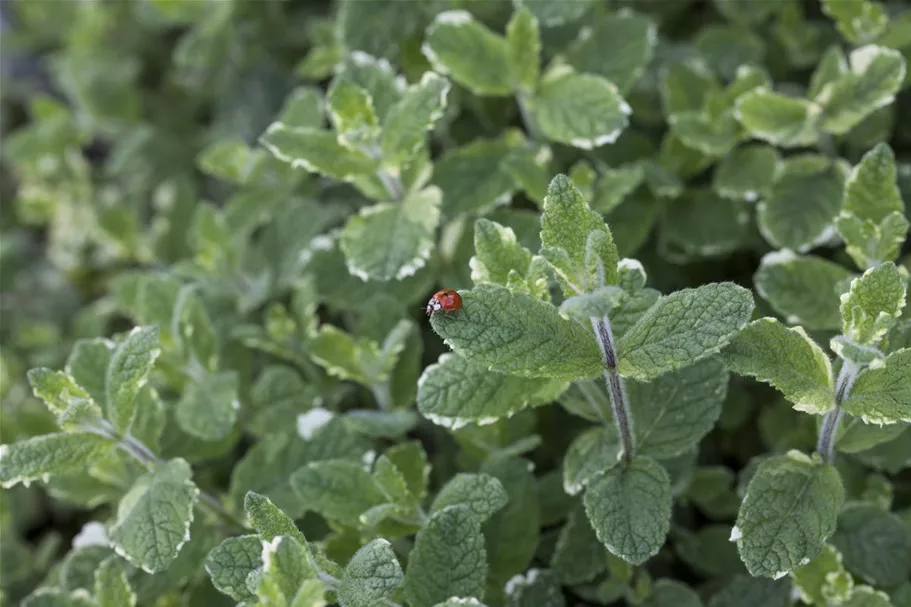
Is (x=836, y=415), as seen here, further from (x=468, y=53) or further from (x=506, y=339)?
(x=468, y=53)

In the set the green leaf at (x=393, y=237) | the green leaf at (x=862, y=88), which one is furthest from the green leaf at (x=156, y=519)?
the green leaf at (x=862, y=88)

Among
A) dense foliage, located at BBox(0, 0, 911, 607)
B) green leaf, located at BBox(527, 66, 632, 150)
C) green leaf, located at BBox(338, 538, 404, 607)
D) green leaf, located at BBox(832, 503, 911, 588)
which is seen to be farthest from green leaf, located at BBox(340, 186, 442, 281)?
green leaf, located at BBox(832, 503, 911, 588)

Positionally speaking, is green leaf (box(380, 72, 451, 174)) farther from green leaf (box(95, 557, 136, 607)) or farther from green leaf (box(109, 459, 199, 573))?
green leaf (box(95, 557, 136, 607))

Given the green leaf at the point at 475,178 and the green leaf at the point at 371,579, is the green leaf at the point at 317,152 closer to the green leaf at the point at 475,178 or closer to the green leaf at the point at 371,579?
the green leaf at the point at 475,178

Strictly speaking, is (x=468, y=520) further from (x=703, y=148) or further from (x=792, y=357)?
(x=703, y=148)

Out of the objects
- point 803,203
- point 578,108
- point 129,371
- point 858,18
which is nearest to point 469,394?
point 129,371
